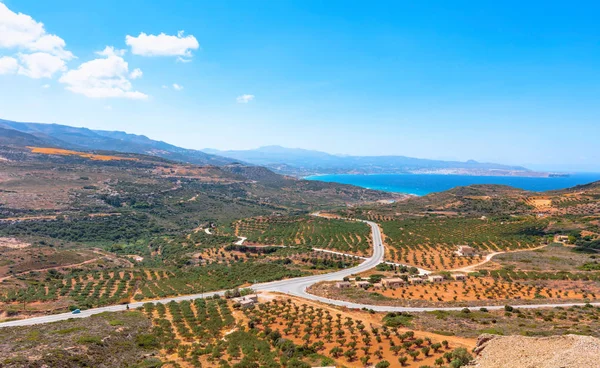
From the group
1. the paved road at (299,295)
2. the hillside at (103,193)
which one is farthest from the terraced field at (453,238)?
the hillside at (103,193)

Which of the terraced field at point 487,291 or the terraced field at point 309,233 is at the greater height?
the terraced field at point 487,291

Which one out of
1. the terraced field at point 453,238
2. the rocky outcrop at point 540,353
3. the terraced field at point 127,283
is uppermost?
the rocky outcrop at point 540,353

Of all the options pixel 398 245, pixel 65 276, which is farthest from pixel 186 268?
pixel 398 245

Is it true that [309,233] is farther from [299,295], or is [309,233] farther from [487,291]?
[487,291]

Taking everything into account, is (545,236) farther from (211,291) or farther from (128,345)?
(128,345)

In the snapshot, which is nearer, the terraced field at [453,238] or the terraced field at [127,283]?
the terraced field at [127,283]

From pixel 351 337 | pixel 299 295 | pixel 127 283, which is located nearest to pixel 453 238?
pixel 299 295

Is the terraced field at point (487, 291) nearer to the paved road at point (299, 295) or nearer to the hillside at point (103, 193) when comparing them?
the paved road at point (299, 295)
